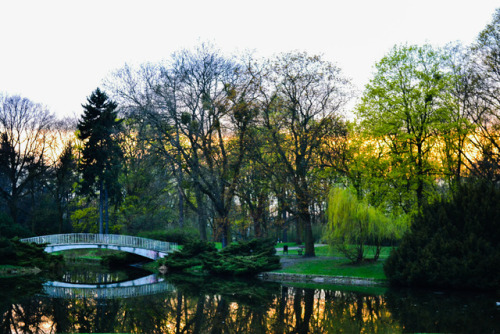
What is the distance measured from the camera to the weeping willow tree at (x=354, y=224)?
25719mm

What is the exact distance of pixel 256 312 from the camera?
15414 mm

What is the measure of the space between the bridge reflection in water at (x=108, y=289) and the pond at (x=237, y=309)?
0.04 metres

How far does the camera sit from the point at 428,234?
69.1 ft

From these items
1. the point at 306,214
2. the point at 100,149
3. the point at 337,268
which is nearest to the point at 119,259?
the point at 100,149

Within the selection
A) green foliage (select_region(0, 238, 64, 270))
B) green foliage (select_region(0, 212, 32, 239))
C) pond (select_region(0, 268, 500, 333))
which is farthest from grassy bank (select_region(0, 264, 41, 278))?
green foliage (select_region(0, 212, 32, 239))

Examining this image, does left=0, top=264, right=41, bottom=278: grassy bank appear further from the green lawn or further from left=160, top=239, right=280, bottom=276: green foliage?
the green lawn

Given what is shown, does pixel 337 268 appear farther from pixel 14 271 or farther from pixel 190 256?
pixel 14 271

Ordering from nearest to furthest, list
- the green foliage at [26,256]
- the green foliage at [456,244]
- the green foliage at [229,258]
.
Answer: the green foliage at [456,244] < the green foliage at [229,258] < the green foliage at [26,256]

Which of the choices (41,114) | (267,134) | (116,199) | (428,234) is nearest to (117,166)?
(116,199)

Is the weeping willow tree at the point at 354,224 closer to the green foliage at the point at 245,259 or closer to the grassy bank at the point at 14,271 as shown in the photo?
the green foliage at the point at 245,259

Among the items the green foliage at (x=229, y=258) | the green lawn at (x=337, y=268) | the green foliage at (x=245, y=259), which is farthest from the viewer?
the green foliage at (x=229, y=258)

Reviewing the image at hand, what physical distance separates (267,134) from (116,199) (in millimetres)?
17425

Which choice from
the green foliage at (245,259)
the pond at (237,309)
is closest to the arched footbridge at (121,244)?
the green foliage at (245,259)

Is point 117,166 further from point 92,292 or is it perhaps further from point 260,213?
point 92,292
